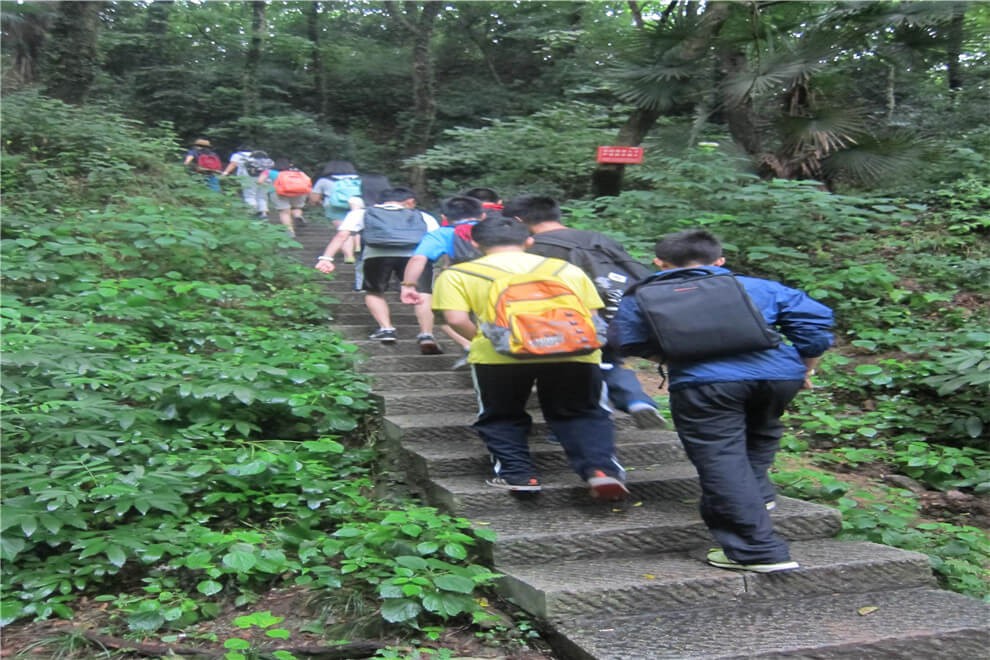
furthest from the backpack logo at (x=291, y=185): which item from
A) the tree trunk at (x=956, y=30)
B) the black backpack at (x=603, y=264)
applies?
the tree trunk at (x=956, y=30)

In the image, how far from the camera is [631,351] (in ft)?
12.1

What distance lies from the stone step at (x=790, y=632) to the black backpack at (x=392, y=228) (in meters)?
4.26

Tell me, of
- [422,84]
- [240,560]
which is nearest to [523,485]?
[240,560]

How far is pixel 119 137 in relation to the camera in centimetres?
1069

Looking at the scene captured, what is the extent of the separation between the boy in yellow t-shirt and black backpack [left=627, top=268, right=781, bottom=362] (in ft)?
1.71

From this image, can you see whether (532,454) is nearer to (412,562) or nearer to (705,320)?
(412,562)

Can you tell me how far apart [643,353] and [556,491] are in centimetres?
96

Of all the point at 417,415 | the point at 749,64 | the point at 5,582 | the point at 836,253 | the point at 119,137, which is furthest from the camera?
the point at 119,137

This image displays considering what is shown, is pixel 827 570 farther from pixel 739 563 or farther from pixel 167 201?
pixel 167 201

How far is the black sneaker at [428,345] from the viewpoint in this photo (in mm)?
6438

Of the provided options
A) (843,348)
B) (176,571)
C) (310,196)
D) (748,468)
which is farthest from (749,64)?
(176,571)

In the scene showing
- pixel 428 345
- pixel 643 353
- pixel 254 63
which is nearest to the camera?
pixel 643 353

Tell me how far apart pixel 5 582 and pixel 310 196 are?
9.78m

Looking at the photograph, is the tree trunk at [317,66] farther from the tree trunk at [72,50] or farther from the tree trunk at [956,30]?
the tree trunk at [956,30]
